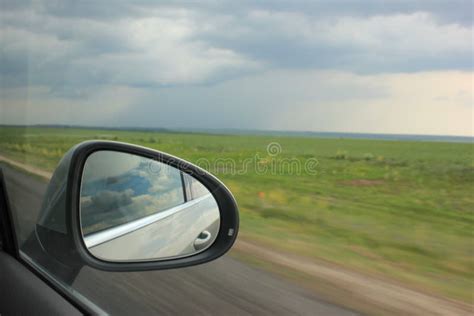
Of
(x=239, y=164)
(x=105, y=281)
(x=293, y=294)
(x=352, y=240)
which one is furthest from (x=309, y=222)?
(x=105, y=281)

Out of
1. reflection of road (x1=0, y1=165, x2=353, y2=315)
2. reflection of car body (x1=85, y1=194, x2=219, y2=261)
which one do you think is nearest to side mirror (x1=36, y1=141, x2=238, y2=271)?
reflection of car body (x1=85, y1=194, x2=219, y2=261)

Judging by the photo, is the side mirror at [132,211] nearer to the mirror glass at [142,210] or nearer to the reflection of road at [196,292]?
the mirror glass at [142,210]

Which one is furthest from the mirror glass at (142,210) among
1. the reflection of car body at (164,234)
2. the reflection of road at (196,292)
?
the reflection of road at (196,292)

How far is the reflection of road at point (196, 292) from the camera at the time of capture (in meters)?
2.48

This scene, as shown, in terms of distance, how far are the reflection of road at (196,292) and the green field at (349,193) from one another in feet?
2.47

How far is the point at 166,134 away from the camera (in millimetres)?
5617

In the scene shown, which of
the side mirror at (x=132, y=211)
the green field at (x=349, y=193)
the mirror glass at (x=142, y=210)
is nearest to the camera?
the side mirror at (x=132, y=211)

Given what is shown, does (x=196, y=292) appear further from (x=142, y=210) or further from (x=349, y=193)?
(x=349, y=193)

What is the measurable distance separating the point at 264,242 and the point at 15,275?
2248 mm

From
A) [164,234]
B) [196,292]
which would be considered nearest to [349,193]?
[196,292]

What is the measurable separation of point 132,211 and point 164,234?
165 millimetres

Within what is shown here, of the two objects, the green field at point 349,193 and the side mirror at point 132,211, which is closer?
the side mirror at point 132,211

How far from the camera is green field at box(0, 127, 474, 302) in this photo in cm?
333

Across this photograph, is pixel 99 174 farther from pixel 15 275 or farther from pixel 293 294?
pixel 293 294
